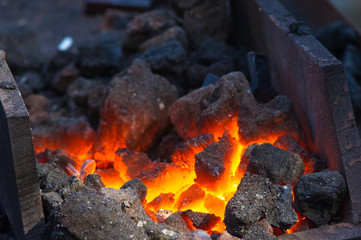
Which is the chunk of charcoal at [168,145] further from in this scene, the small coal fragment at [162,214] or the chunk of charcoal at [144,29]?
the chunk of charcoal at [144,29]

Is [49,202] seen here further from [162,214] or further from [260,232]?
[260,232]

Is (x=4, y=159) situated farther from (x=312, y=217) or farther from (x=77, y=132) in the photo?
(x=312, y=217)

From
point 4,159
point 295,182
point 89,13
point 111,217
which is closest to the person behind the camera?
point 111,217

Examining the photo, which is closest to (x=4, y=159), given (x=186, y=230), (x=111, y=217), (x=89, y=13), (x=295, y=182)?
(x=111, y=217)

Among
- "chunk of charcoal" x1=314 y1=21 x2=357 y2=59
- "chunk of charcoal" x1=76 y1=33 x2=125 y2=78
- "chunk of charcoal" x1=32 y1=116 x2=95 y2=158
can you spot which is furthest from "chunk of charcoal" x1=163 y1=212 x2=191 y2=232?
"chunk of charcoal" x1=314 y1=21 x2=357 y2=59

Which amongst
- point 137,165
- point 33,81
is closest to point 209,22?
point 33,81

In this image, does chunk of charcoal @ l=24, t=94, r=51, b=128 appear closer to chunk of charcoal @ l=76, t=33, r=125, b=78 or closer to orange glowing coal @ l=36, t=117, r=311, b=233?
chunk of charcoal @ l=76, t=33, r=125, b=78
